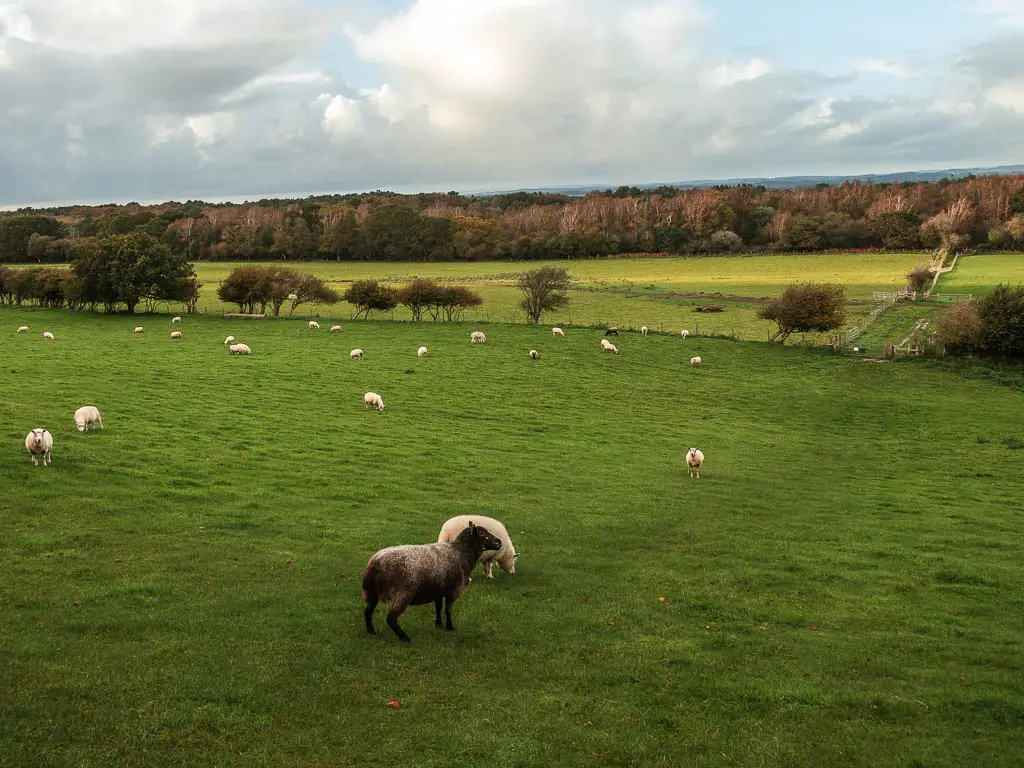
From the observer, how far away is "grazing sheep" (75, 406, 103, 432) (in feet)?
85.2

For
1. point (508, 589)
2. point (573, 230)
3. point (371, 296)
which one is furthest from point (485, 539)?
point (573, 230)

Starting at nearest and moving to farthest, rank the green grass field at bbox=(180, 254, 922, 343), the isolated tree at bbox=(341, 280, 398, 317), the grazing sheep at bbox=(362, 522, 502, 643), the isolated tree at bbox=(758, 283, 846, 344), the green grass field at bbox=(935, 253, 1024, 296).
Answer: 1. the grazing sheep at bbox=(362, 522, 502, 643)
2. the isolated tree at bbox=(758, 283, 846, 344)
3. the isolated tree at bbox=(341, 280, 398, 317)
4. the green grass field at bbox=(180, 254, 922, 343)
5. the green grass field at bbox=(935, 253, 1024, 296)

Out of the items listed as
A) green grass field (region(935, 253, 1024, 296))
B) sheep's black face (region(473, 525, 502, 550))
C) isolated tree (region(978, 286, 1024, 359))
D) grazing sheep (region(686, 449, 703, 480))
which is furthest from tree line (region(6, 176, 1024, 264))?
sheep's black face (region(473, 525, 502, 550))

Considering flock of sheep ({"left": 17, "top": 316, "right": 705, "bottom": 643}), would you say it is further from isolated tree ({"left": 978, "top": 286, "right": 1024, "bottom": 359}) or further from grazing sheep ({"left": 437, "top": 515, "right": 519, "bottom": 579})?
isolated tree ({"left": 978, "top": 286, "right": 1024, "bottom": 359})

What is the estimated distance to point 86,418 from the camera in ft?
85.7

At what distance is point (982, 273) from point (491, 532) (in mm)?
120362

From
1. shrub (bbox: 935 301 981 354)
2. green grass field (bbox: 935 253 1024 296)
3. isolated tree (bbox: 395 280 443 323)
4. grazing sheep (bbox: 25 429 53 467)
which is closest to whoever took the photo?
grazing sheep (bbox: 25 429 53 467)

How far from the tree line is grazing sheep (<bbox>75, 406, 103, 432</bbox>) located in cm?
13228

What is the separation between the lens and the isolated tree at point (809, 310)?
60.5m

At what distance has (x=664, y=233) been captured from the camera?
537ft

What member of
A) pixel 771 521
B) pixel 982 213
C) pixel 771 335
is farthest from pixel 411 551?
pixel 982 213

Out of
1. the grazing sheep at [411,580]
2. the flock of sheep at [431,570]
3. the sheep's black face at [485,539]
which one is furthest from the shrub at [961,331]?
the grazing sheep at [411,580]

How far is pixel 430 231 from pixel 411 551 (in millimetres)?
151177

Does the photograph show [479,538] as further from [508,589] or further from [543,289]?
[543,289]
